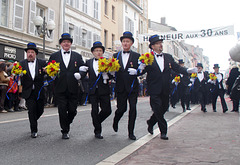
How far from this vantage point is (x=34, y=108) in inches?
238

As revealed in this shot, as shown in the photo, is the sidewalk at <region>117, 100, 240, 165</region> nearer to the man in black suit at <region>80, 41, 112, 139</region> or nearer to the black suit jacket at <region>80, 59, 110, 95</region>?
the man in black suit at <region>80, 41, 112, 139</region>

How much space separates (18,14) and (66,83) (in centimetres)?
1679

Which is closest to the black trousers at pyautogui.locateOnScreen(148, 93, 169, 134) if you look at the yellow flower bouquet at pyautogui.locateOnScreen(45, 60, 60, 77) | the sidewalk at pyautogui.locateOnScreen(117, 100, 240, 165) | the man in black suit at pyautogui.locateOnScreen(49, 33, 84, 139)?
the sidewalk at pyautogui.locateOnScreen(117, 100, 240, 165)

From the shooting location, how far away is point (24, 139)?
5.75 meters

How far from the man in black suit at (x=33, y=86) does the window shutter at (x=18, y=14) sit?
15.3 metres

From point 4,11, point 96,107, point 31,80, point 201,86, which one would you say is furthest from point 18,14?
point 96,107

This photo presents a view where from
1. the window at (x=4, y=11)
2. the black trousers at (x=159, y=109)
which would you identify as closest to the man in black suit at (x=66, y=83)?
the black trousers at (x=159, y=109)

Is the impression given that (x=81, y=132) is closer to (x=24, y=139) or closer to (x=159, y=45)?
(x=24, y=139)

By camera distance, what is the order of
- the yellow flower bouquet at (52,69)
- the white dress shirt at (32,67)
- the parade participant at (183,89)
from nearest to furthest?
1. the yellow flower bouquet at (52,69)
2. the white dress shirt at (32,67)
3. the parade participant at (183,89)

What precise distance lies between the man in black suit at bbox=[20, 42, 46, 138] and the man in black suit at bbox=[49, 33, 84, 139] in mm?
465

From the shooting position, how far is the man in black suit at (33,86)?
600 cm

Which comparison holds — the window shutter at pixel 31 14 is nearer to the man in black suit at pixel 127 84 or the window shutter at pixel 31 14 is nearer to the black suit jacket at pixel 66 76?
the black suit jacket at pixel 66 76

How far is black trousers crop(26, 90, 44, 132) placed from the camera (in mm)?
5988

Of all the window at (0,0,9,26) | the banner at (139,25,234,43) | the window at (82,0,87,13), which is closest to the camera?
the window at (0,0,9,26)
